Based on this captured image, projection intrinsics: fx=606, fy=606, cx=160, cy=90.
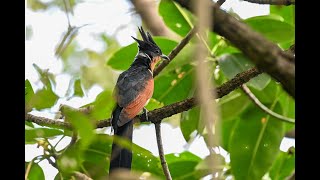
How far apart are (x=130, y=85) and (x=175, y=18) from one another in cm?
73

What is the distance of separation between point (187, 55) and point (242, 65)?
0.21 meters

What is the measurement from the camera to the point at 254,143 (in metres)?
2.47

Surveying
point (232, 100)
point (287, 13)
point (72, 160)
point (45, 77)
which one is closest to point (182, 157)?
point (232, 100)

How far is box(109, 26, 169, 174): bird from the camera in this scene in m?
1.55

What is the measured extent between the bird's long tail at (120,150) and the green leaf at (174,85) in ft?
2.30

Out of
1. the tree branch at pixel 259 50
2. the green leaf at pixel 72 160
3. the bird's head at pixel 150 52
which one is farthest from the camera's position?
the bird's head at pixel 150 52

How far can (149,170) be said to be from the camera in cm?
190

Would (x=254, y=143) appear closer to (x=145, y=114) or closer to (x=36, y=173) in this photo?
(x=145, y=114)

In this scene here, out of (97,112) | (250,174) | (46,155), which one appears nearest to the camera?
(97,112)

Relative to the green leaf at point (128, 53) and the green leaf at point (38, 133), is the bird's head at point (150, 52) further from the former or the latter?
the green leaf at point (38, 133)

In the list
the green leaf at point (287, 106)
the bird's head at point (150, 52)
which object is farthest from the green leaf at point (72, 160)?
the green leaf at point (287, 106)

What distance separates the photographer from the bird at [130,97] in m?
1.55
